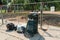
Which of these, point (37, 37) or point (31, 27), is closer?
point (37, 37)

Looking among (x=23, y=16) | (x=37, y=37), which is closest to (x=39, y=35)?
(x=37, y=37)

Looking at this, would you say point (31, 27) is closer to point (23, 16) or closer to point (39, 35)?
point (39, 35)

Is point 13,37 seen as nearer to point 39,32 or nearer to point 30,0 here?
point 39,32

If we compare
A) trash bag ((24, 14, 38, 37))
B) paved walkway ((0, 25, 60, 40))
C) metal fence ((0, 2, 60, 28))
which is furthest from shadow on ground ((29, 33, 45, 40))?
metal fence ((0, 2, 60, 28))

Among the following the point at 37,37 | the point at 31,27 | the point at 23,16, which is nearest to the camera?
the point at 37,37

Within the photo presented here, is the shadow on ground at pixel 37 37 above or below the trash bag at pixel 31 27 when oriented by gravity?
below

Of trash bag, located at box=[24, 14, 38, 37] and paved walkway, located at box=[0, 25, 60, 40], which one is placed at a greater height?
trash bag, located at box=[24, 14, 38, 37]

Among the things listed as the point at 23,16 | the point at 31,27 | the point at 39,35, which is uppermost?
the point at 31,27

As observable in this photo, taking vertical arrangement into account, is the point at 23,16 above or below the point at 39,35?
below

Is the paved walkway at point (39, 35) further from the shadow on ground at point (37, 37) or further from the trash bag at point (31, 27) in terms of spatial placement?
the trash bag at point (31, 27)

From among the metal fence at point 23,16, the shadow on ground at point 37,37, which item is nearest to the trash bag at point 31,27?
the shadow on ground at point 37,37

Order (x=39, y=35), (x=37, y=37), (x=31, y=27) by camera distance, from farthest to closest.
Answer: (x=31, y=27)
(x=39, y=35)
(x=37, y=37)

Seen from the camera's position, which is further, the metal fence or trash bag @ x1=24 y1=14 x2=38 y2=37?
the metal fence

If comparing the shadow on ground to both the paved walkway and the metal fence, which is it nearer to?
the paved walkway
